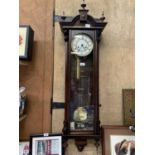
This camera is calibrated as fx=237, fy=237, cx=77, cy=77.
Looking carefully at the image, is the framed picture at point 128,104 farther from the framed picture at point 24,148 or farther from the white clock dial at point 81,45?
the framed picture at point 24,148

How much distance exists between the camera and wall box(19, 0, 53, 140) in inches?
70.7

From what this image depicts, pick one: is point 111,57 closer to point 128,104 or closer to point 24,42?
point 128,104

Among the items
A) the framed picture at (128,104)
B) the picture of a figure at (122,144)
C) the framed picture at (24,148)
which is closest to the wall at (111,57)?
the framed picture at (128,104)

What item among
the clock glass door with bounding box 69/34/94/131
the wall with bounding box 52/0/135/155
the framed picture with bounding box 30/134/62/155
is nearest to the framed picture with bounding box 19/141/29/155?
the framed picture with bounding box 30/134/62/155

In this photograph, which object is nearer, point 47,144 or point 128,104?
point 47,144

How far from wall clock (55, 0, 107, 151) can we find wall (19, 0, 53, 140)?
0.15 meters

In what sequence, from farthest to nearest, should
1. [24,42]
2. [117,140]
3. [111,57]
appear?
1. [111,57]
2. [117,140]
3. [24,42]

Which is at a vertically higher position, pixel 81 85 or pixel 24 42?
Answer: pixel 24 42

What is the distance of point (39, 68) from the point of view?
1.81 m

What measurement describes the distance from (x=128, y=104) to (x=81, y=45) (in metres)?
0.58

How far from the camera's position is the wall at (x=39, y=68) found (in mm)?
1796

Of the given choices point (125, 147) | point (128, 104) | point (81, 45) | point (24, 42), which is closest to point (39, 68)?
point (24, 42)

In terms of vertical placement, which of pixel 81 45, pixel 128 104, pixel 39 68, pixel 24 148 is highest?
pixel 81 45

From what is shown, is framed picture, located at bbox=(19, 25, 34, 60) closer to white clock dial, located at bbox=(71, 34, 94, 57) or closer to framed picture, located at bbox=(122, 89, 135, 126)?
white clock dial, located at bbox=(71, 34, 94, 57)
